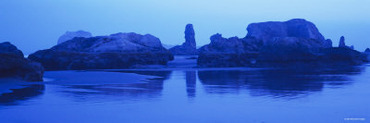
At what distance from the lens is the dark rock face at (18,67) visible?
1900 cm

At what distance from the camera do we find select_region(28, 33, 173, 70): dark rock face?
1651 inches

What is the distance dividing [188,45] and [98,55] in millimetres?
78608

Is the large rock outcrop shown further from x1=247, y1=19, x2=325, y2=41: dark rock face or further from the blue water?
the blue water

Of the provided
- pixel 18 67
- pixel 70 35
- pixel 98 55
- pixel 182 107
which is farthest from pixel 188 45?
pixel 182 107

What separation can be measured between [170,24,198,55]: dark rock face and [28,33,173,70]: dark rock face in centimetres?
6652

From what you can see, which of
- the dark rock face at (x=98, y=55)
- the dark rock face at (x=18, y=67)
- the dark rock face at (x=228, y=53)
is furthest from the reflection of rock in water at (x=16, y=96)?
the dark rock face at (x=228, y=53)

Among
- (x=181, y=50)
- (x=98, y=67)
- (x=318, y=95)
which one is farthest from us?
(x=181, y=50)

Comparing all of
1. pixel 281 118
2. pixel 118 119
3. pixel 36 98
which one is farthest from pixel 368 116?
pixel 36 98

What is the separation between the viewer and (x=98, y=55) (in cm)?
4447

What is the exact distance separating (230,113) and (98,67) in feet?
112

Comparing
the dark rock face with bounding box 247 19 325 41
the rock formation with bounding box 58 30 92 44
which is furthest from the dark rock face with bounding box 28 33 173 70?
the rock formation with bounding box 58 30 92 44

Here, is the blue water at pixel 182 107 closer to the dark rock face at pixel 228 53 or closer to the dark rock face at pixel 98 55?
the dark rock face at pixel 98 55

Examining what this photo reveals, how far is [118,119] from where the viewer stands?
32.2 ft

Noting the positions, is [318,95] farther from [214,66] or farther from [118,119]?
[214,66]
